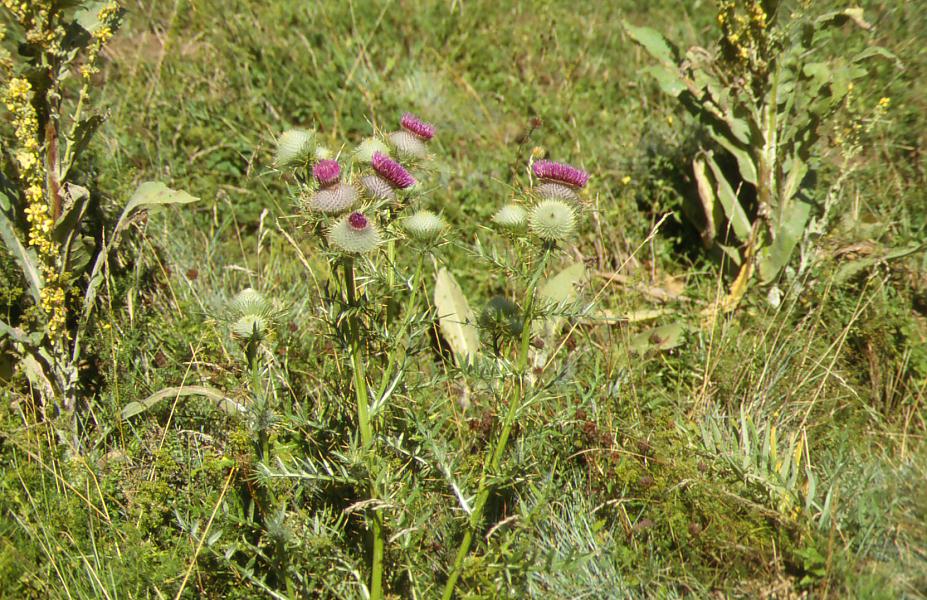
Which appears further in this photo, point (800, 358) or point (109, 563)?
point (800, 358)

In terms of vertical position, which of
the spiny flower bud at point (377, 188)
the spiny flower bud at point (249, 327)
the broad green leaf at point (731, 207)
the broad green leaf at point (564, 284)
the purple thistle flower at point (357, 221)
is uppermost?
the spiny flower bud at point (377, 188)

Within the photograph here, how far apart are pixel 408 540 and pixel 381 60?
14.0 feet

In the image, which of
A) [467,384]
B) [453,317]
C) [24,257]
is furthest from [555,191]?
[24,257]

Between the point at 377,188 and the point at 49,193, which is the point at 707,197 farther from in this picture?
the point at 49,193

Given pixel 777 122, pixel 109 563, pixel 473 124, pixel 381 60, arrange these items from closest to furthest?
pixel 109 563 → pixel 777 122 → pixel 473 124 → pixel 381 60

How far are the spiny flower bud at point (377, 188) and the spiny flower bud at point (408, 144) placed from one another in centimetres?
20

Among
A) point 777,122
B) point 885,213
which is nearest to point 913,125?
point 885,213

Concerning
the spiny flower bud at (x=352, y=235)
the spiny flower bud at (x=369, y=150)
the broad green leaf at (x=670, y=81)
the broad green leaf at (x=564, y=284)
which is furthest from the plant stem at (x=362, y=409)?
the broad green leaf at (x=670, y=81)

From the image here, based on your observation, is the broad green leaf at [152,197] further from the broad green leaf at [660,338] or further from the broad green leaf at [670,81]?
the broad green leaf at [670,81]

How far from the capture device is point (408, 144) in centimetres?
257

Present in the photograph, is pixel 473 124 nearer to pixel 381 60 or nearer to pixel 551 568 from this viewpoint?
pixel 381 60

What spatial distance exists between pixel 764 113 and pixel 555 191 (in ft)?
6.97

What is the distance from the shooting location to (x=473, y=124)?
543 cm

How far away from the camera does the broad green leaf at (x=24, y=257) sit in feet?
10.6
